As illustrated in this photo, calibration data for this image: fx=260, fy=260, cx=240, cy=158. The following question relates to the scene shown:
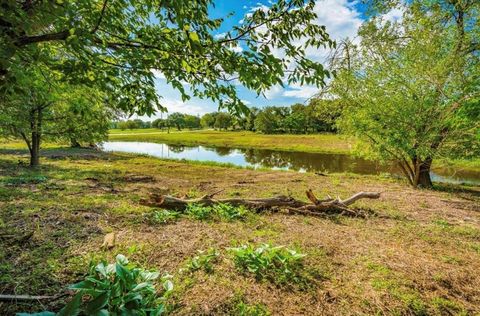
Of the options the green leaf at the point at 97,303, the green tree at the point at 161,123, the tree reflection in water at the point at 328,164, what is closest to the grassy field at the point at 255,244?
the green leaf at the point at 97,303

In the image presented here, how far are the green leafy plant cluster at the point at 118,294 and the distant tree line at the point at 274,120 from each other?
1864mm

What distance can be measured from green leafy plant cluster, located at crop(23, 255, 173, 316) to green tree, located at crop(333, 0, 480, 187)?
29.3 feet

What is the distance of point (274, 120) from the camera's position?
74.3m

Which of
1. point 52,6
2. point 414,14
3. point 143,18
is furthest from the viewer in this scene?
point 414,14

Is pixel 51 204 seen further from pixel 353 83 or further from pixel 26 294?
pixel 353 83

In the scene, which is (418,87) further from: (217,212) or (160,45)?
(160,45)

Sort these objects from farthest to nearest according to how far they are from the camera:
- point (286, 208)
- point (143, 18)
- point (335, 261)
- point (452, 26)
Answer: point (452, 26), point (286, 208), point (143, 18), point (335, 261)

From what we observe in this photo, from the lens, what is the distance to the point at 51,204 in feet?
17.2

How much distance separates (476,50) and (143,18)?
10836 mm

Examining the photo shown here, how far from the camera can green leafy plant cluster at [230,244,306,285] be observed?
3.04 meters

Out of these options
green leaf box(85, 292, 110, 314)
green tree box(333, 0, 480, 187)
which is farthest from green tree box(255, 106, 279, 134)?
green leaf box(85, 292, 110, 314)

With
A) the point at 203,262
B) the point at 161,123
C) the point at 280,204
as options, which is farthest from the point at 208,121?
the point at 203,262

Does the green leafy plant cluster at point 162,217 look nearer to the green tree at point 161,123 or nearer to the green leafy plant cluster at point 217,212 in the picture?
the green leafy plant cluster at point 217,212

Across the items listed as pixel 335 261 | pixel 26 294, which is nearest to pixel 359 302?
pixel 335 261
